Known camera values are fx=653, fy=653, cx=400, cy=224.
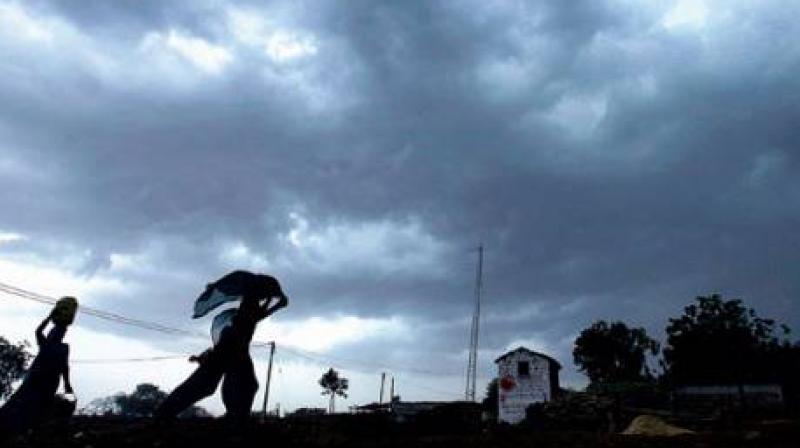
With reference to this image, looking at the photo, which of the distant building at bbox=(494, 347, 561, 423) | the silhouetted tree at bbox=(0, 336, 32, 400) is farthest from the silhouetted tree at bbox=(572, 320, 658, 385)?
the silhouetted tree at bbox=(0, 336, 32, 400)

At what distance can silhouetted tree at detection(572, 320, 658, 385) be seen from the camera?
81.1 metres

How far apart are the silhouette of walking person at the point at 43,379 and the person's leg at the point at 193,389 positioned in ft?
3.87

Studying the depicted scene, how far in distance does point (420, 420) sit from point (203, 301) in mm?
17802

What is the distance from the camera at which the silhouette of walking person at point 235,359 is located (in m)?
8.38

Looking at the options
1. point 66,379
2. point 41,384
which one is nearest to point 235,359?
point 66,379

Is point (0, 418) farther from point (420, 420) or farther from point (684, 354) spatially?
point (684, 354)

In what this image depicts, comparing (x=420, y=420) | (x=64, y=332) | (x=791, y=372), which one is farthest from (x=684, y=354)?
(x=64, y=332)

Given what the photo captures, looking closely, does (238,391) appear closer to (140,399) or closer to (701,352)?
(701,352)

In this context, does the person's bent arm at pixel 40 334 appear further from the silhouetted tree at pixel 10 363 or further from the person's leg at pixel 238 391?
the silhouetted tree at pixel 10 363

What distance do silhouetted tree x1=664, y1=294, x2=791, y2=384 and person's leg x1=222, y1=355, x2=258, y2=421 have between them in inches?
2299

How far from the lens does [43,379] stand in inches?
313

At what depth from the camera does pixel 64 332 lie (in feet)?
26.8

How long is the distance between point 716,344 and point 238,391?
228 ft

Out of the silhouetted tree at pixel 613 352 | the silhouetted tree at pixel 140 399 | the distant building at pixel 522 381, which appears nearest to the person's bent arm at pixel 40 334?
the distant building at pixel 522 381
